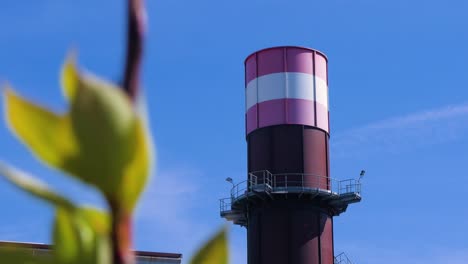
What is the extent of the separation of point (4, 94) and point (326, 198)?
2350cm

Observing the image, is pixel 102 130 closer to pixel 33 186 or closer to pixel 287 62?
pixel 33 186

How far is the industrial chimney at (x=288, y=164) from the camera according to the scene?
23.5 metres

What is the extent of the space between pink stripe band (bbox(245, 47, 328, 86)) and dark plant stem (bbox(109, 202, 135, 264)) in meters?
23.9

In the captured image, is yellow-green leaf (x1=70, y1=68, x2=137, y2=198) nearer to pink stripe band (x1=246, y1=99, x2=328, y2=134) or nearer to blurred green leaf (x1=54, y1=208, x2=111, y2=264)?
blurred green leaf (x1=54, y1=208, x2=111, y2=264)

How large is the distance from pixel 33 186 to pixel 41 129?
6cm

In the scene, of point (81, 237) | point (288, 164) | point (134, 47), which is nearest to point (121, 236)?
point (81, 237)

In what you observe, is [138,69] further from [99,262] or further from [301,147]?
[301,147]

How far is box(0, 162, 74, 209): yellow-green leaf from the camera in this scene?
32.3 inches

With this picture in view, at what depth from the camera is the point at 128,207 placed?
2.79 feet

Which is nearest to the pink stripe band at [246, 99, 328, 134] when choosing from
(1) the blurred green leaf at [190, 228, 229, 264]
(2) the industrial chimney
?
(2) the industrial chimney

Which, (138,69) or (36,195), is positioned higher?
(138,69)

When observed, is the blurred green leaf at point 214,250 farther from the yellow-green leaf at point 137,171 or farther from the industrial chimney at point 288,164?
the industrial chimney at point 288,164

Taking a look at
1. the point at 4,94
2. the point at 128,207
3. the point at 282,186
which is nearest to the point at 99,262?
the point at 128,207

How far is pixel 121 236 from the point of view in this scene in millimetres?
837
